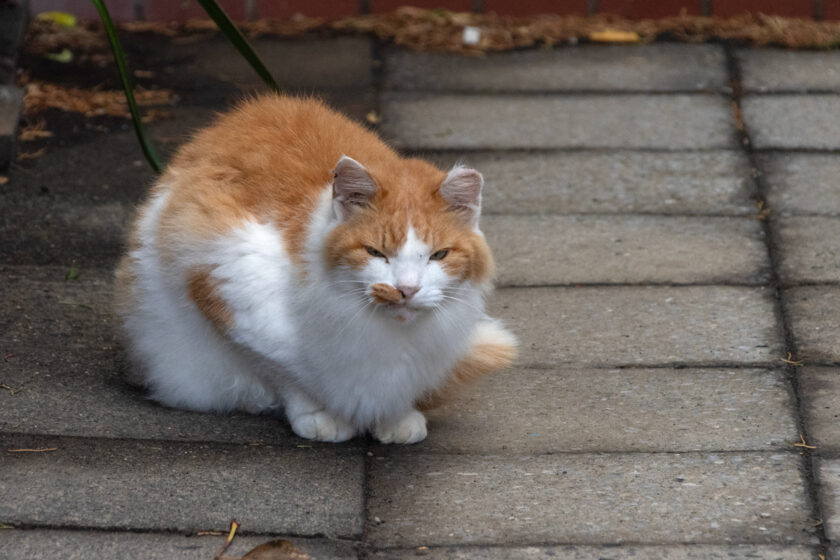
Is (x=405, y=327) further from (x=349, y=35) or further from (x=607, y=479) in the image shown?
(x=349, y=35)

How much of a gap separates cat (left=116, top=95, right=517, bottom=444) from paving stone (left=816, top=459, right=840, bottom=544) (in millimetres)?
780

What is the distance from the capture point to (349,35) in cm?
532

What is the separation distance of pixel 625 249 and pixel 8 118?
228cm

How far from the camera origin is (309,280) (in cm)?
259

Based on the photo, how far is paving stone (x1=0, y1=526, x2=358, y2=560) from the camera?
2.31 metres

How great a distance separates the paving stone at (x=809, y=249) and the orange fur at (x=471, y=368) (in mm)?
1118

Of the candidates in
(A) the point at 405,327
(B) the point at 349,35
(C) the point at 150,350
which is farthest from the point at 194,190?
(B) the point at 349,35

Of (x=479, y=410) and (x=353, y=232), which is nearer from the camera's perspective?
(x=353, y=232)

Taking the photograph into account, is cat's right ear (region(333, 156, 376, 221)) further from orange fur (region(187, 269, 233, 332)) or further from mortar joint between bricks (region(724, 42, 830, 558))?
mortar joint between bricks (region(724, 42, 830, 558))

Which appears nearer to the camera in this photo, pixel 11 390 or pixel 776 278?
pixel 11 390

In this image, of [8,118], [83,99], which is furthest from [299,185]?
[83,99]

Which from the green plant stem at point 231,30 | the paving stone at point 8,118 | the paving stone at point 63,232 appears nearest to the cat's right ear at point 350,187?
the green plant stem at point 231,30

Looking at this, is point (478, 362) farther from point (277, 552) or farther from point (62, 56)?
point (62, 56)

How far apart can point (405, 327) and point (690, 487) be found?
72cm
